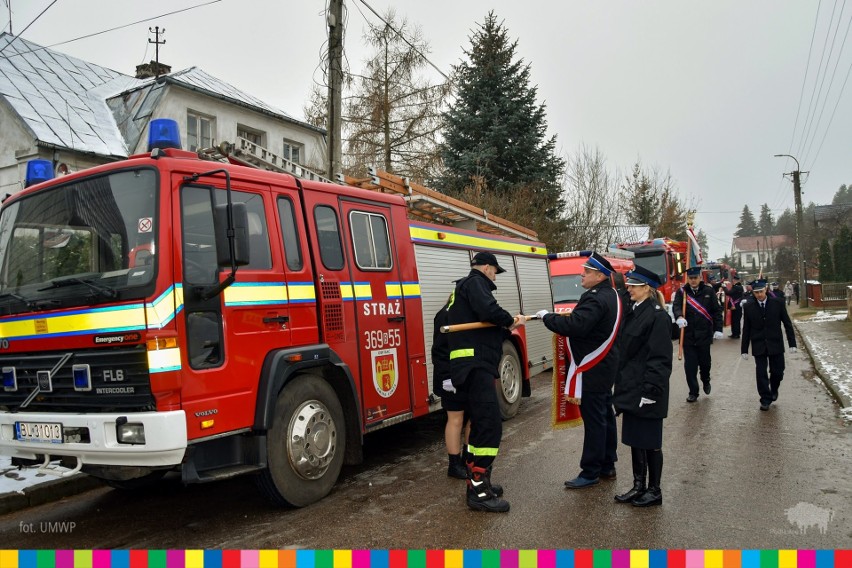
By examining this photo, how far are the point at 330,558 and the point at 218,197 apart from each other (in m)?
2.83

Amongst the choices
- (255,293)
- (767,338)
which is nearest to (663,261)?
(767,338)

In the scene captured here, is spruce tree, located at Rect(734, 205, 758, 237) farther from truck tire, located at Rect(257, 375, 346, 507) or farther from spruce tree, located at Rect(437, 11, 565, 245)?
truck tire, located at Rect(257, 375, 346, 507)

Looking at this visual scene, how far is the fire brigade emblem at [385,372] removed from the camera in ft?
19.8

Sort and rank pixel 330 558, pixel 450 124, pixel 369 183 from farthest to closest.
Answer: pixel 450 124 < pixel 369 183 < pixel 330 558

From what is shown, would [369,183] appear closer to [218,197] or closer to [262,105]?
[218,197]

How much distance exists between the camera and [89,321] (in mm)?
4285

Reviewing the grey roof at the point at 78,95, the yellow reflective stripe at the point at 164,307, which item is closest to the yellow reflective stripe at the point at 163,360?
the yellow reflective stripe at the point at 164,307

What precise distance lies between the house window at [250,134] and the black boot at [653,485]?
15984mm

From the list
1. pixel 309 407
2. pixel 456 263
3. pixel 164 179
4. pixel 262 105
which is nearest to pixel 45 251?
pixel 164 179

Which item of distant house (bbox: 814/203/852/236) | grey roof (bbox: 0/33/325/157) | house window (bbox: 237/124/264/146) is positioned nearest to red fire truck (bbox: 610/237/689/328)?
grey roof (bbox: 0/33/325/157)

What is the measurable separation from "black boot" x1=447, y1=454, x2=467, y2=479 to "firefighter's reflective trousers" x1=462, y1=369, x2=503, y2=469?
0.75 metres

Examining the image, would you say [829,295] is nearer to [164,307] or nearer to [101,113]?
[101,113]

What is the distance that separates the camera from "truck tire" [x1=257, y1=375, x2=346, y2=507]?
4.81 meters

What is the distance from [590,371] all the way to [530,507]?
135 centimetres
